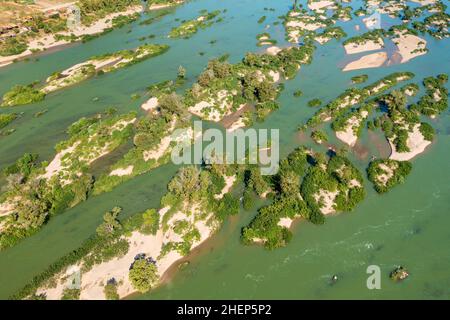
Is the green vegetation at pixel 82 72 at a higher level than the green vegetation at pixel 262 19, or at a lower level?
lower

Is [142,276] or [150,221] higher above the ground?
[142,276]

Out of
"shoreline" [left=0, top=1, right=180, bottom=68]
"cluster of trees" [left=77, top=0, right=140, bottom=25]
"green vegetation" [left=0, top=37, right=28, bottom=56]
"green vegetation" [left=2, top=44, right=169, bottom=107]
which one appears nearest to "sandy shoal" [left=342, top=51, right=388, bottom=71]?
"green vegetation" [left=2, top=44, right=169, bottom=107]

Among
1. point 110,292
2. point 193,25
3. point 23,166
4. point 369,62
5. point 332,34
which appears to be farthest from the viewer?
point 193,25

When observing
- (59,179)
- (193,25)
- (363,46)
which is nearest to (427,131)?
(363,46)

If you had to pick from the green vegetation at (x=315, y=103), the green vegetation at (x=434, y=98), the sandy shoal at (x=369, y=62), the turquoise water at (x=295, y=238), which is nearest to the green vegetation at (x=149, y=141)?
the turquoise water at (x=295, y=238)

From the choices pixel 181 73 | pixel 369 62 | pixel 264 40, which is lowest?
pixel 369 62

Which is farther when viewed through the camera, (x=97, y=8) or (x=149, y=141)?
(x=97, y=8)

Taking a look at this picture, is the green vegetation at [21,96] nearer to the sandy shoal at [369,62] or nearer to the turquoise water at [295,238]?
the turquoise water at [295,238]

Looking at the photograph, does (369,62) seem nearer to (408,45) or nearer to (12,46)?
(408,45)
